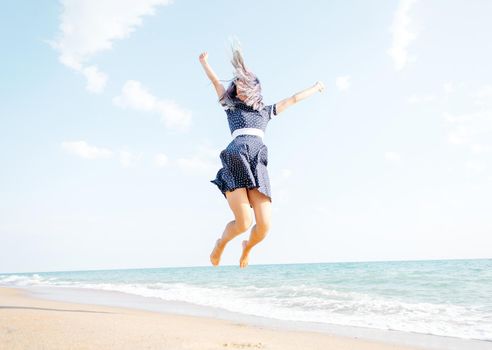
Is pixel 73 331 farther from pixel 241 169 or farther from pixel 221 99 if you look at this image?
pixel 221 99

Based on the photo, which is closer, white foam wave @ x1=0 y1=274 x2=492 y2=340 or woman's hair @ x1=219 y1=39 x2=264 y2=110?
woman's hair @ x1=219 y1=39 x2=264 y2=110

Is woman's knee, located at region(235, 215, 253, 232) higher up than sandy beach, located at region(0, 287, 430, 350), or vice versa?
woman's knee, located at region(235, 215, 253, 232)

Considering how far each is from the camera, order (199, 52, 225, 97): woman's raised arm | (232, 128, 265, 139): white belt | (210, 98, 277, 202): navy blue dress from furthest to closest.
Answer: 1. (199, 52, 225, 97): woman's raised arm
2. (232, 128, 265, 139): white belt
3. (210, 98, 277, 202): navy blue dress

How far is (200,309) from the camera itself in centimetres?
948

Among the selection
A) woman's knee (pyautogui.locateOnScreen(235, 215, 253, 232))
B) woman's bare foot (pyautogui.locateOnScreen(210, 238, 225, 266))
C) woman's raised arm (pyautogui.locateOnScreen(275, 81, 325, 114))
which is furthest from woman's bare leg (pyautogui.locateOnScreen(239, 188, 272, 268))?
woman's raised arm (pyautogui.locateOnScreen(275, 81, 325, 114))

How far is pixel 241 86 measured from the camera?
407 centimetres

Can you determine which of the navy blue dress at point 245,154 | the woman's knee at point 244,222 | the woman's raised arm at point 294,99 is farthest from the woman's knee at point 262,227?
the woman's raised arm at point 294,99

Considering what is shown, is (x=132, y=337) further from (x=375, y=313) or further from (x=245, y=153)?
(x=375, y=313)

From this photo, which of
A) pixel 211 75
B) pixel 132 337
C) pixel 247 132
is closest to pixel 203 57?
pixel 211 75

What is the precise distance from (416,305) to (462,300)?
171 centimetres

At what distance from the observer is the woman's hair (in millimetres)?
4090

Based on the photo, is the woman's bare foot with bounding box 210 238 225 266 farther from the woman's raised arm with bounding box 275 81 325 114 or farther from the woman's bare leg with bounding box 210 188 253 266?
the woman's raised arm with bounding box 275 81 325 114

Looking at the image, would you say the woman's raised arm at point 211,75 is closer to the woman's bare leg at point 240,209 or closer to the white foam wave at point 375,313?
the woman's bare leg at point 240,209

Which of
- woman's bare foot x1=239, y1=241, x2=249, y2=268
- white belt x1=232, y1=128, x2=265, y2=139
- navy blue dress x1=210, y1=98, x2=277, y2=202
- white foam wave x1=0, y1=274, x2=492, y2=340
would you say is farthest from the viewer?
white foam wave x1=0, y1=274, x2=492, y2=340
